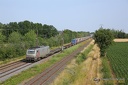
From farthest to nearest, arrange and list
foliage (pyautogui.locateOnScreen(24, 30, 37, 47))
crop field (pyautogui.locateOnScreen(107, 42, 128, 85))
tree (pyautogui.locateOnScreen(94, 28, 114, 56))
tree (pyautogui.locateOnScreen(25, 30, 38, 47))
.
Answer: foliage (pyautogui.locateOnScreen(24, 30, 37, 47))
tree (pyautogui.locateOnScreen(25, 30, 38, 47))
tree (pyautogui.locateOnScreen(94, 28, 114, 56))
crop field (pyautogui.locateOnScreen(107, 42, 128, 85))

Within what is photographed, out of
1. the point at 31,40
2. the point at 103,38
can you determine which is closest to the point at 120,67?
the point at 103,38

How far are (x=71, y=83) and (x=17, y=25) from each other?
13414cm

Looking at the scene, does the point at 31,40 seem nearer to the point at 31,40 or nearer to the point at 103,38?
the point at 31,40

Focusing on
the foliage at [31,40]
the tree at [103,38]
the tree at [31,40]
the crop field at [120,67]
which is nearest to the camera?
the crop field at [120,67]

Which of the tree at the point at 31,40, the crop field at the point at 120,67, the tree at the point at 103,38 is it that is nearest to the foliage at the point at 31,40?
the tree at the point at 31,40

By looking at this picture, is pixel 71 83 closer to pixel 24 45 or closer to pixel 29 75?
pixel 29 75

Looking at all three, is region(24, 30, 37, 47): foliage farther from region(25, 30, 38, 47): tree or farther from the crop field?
the crop field

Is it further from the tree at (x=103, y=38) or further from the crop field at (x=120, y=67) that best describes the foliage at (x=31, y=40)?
the crop field at (x=120, y=67)

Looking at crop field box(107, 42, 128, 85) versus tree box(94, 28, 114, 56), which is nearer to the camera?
crop field box(107, 42, 128, 85)

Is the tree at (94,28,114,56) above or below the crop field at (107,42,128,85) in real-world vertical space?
above

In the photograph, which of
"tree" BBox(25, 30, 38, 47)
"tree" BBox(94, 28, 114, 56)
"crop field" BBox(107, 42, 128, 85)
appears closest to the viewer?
"crop field" BBox(107, 42, 128, 85)

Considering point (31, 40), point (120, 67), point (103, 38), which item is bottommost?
point (120, 67)

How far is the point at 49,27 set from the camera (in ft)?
570

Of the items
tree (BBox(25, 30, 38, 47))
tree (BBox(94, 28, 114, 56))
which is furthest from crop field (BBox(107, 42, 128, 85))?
tree (BBox(25, 30, 38, 47))
